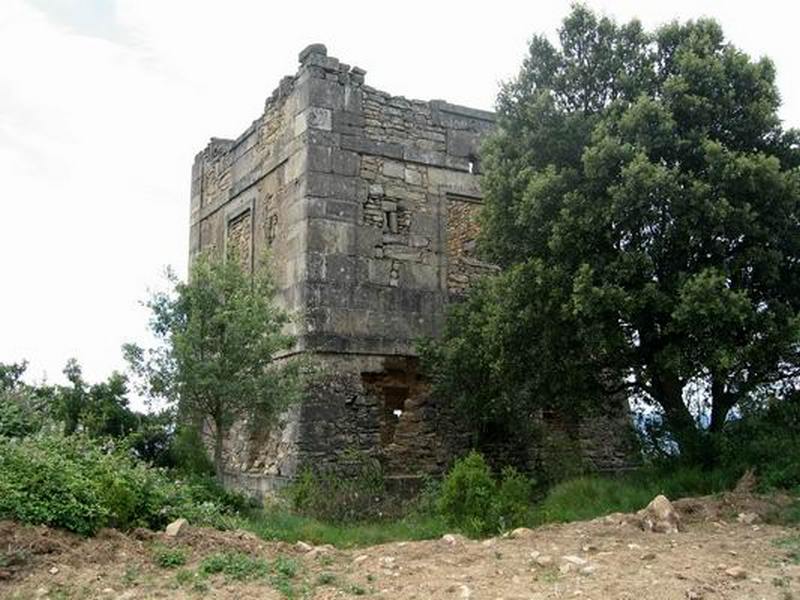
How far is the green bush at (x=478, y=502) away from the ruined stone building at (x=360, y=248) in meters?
4.00

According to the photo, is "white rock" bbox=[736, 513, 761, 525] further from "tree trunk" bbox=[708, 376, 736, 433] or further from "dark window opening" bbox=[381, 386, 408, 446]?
"dark window opening" bbox=[381, 386, 408, 446]

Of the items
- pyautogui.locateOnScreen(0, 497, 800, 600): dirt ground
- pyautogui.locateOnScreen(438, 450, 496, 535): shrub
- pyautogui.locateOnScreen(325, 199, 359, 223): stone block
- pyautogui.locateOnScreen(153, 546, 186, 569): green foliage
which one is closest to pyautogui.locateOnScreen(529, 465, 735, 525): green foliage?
pyautogui.locateOnScreen(438, 450, 496, 535): shrub

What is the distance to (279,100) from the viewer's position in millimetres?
15109

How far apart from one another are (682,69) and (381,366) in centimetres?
632

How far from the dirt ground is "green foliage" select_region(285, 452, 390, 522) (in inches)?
130

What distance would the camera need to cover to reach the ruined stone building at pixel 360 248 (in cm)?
1352

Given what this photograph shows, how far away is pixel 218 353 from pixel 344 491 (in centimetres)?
261

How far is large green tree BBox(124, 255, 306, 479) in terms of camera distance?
11.6 m

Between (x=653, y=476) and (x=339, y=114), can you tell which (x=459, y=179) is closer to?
(x=339, y=114)

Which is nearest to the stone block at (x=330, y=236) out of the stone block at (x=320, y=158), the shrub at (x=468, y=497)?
the stone block at (x=320, y=158)

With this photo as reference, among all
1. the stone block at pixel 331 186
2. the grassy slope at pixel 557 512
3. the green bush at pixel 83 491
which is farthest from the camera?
the stone block at pixel 331 186

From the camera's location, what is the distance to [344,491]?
1223 cm

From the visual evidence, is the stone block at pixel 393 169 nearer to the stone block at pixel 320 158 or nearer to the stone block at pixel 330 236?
the stone block at pixel 320 158

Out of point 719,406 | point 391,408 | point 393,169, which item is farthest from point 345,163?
point 719,406
